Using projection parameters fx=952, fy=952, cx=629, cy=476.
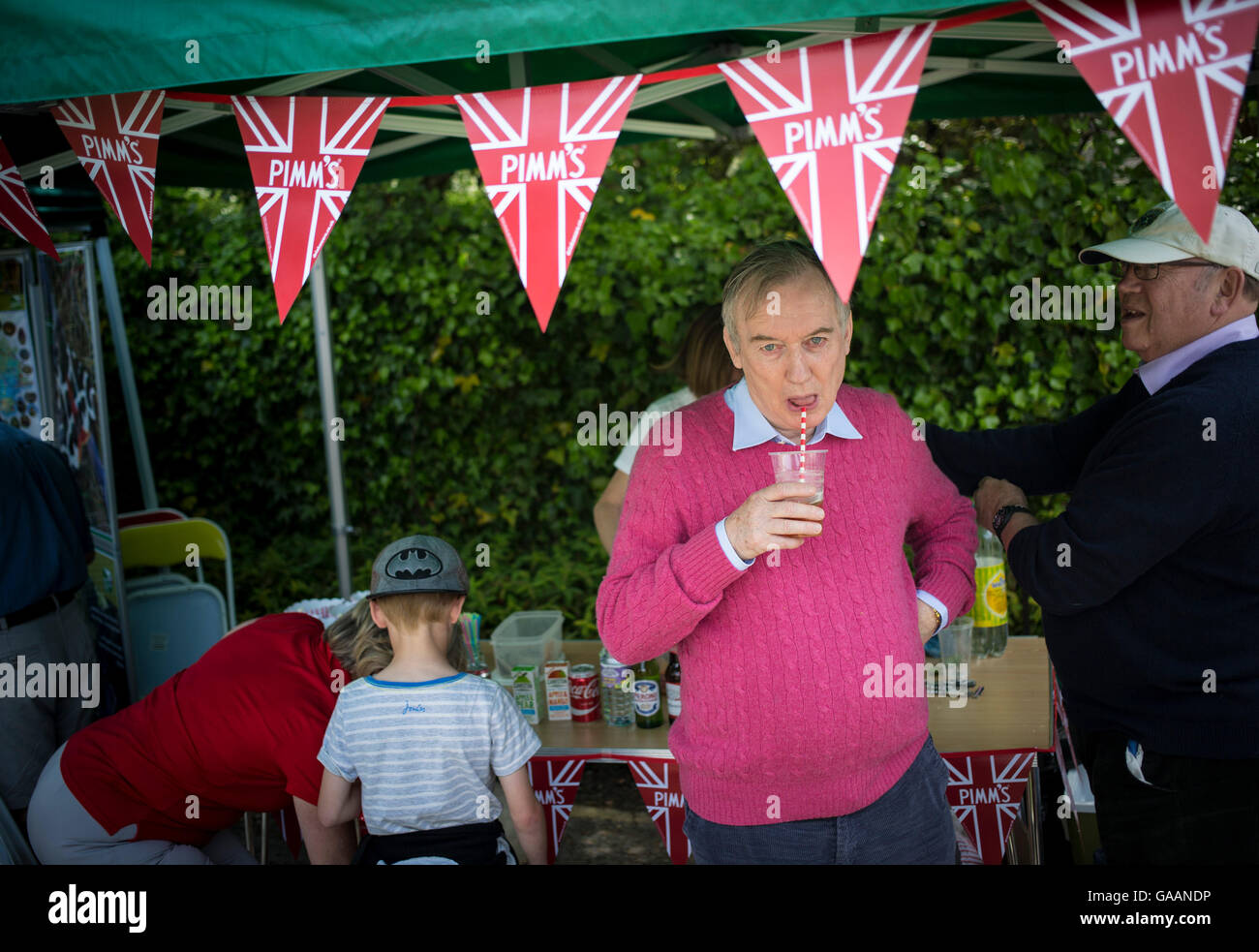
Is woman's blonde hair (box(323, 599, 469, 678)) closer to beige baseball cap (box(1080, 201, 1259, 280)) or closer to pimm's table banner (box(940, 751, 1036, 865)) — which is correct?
pimm's table banner (box(940, 751, 1036, 865))

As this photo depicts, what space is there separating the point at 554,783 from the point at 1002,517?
1297 millimetres

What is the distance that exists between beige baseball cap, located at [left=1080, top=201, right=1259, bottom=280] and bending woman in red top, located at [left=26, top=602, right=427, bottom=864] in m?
1.71

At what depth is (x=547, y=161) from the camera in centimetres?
172

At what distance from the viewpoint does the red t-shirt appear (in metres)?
2.25

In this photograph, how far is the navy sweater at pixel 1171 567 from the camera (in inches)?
67.3

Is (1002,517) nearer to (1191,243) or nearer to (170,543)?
(1191,243)

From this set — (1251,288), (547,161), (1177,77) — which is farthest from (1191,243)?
(547,161)

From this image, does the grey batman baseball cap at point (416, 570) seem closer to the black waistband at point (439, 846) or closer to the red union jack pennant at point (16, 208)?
the black waistband at point (439, 846)

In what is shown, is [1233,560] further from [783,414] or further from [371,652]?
[371,652]

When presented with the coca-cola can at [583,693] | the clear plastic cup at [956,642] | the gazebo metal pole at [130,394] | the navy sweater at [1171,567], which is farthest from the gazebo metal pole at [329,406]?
the navy sweater at [1171,567]

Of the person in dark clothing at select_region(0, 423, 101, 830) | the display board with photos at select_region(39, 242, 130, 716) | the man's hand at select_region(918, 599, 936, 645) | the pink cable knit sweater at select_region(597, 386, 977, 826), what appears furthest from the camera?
the display board with photos at select_region(39, 242, 130, 716)

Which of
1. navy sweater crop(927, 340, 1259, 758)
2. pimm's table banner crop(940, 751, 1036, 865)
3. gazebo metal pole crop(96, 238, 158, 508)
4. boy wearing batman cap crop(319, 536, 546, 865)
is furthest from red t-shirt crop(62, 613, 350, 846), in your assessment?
gazebo metal pole crop(96, 238, 158, 508)

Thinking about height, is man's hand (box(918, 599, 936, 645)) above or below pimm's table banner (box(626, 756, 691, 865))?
above

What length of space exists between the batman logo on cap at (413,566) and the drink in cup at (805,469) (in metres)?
0.98
